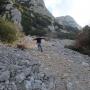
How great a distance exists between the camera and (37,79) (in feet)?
44.0

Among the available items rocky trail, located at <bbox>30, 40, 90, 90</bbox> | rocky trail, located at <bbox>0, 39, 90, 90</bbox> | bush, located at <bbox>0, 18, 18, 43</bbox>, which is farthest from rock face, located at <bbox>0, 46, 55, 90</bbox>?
bush, located at <bbox>0, 18, 18, 43</bbox>

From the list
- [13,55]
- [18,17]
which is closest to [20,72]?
[13,55]

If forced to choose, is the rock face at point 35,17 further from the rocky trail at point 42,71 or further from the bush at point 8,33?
the rocky trail at point 42,71

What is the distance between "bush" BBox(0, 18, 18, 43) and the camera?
19828 mm

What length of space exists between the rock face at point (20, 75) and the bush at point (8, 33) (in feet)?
16.0

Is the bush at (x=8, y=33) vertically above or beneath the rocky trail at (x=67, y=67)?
above

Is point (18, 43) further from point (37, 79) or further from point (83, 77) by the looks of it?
point (37, 79)

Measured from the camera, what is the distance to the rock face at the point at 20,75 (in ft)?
39.6

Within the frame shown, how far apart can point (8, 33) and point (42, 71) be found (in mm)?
5746

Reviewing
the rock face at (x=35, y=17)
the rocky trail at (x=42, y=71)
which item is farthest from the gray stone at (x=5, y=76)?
the rock face at (x=35, y=17)

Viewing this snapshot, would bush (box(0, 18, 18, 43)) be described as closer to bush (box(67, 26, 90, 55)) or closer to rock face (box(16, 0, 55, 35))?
bush (box(67, 26, 90, 55))

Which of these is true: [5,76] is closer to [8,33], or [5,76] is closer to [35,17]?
[8,33]

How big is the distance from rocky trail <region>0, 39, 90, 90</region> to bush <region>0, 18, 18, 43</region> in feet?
4.28

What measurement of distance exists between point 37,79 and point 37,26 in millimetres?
37536
